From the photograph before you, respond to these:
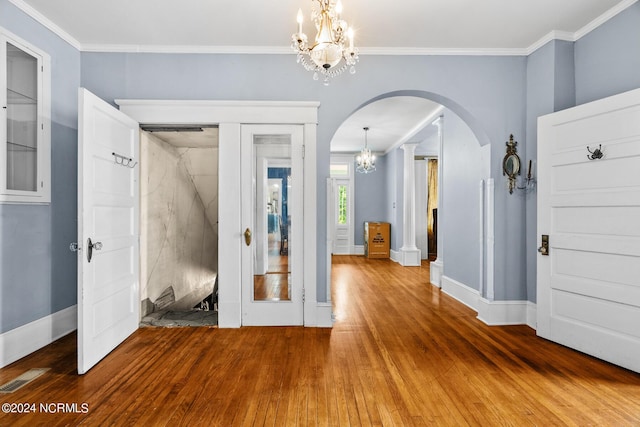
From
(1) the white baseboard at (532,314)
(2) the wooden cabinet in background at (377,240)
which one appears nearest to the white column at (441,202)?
(1) the white baseboard at (532,314)

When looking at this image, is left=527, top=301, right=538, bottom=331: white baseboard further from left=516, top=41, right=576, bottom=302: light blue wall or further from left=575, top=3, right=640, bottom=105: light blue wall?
left=575, top=3, right=640, bottom=105: light blue wall

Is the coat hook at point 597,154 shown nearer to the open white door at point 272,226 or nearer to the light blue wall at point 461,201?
the light blue wall at point 461,201

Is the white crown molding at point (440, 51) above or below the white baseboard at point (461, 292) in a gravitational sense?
above

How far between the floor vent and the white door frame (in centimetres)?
136

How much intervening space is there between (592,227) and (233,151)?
126 inches

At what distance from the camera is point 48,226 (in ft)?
9.34

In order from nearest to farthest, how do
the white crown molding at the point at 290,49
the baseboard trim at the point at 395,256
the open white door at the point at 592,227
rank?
the open white door at the point at 592,227 → the white crown molding at the point at 290,49 → the baseboard trim at the point at 395,256

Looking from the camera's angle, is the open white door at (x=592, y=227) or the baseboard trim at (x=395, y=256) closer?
the open white door at (x=592, y=227)

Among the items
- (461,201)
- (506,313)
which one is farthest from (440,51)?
(506,313)

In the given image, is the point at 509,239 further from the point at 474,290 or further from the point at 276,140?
the point at 276,140

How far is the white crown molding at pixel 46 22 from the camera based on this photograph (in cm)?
259

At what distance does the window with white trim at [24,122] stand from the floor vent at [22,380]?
128 cm

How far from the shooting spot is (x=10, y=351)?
2.47m

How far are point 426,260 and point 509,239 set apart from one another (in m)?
4.97
